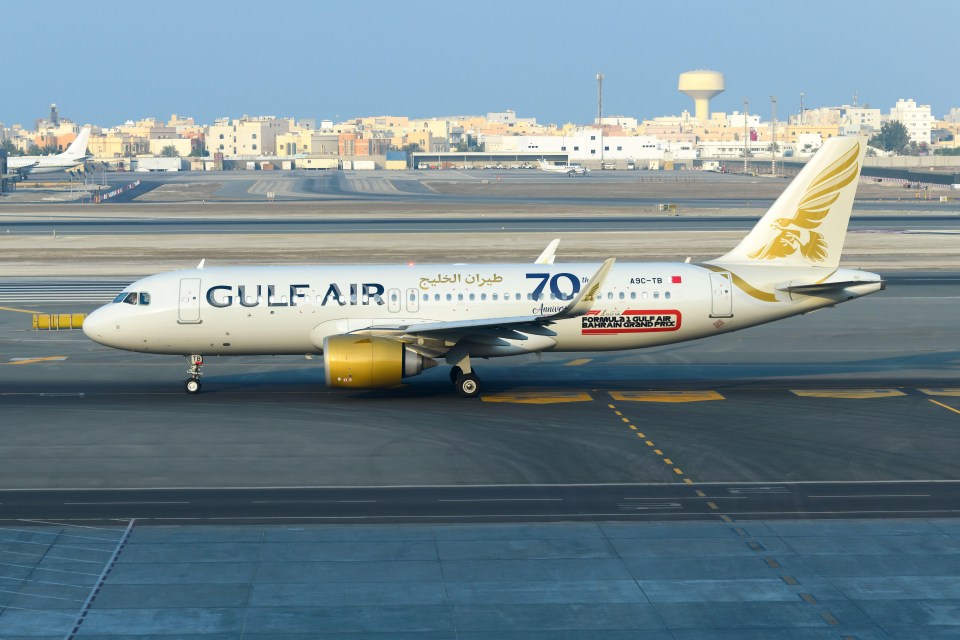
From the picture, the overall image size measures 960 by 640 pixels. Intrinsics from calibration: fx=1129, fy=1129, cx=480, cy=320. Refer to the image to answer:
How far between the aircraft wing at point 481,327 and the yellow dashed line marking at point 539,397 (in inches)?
80.5

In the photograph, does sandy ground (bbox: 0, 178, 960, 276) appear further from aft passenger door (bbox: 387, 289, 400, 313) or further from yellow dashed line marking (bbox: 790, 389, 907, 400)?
yellow dashed line marking (bbox: 790, 389, 907, 400)

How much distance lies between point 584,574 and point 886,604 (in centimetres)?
543

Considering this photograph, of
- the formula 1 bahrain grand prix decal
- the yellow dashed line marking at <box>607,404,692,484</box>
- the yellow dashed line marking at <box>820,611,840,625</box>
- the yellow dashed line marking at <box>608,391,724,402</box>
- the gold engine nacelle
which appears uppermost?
the formula 1 bahrain grand prix decal

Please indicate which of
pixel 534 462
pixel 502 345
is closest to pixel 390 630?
pixel 534 462

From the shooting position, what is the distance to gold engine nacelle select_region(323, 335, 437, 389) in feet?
116

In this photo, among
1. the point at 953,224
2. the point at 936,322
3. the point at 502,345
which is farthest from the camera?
the point at 953,224

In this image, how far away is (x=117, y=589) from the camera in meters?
20.7

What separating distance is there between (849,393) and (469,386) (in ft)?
42.5

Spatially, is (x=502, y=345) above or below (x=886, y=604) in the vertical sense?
above

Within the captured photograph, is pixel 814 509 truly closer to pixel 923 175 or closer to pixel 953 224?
pixel 953 224

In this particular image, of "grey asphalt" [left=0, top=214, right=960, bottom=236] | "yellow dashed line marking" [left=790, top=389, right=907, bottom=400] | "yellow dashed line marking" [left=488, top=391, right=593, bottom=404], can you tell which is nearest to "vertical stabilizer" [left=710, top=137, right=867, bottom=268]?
"yellow dashed line marking" [left=790, top=389, right=907, bottom=400]

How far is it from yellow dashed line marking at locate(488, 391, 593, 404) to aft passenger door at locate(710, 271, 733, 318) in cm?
525

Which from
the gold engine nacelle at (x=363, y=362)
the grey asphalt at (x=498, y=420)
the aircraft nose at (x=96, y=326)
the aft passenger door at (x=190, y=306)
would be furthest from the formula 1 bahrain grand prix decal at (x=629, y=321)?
the aircraft nose at (x=96, y=326)

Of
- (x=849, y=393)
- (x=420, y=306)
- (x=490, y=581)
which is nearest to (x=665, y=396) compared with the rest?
(x=849, y=393)
